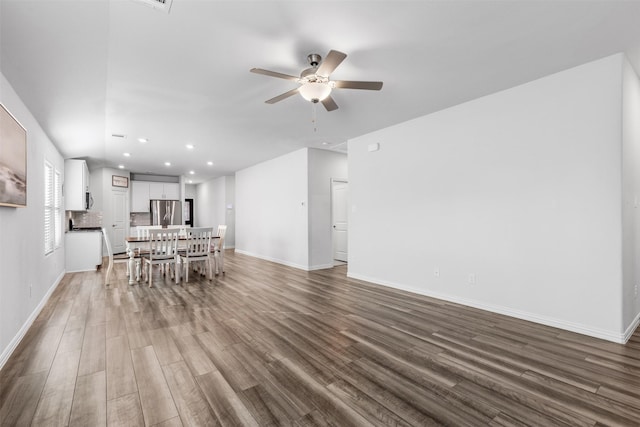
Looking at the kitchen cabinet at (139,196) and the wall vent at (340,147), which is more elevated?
the wall vent at (340,147)

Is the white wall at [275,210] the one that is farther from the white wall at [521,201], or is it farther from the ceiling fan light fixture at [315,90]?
the ceiling fan light fixture at [315,90]

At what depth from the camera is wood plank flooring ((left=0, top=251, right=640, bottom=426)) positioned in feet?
5.92

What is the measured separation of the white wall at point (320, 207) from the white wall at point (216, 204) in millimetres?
4861

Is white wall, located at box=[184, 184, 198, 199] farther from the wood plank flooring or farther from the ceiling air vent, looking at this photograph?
the ceiling air vent

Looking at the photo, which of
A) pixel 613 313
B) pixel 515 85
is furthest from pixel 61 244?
pixel 613 313

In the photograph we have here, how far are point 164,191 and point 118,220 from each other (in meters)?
1.72

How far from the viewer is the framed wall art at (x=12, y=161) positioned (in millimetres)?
2445

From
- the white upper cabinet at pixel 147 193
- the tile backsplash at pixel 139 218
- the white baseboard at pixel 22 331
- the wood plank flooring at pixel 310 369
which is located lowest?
the wood plank flooring at pixel 310 369

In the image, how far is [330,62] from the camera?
2.28 metres

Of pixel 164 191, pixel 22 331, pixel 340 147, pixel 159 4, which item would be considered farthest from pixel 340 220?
pixel 164 191

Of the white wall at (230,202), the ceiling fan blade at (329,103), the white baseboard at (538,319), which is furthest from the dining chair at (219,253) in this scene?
the white wall at (230,202)

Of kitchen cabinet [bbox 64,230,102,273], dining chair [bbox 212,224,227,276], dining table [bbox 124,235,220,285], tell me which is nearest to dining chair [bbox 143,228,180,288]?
dining table [bbox 124,235,220,285]

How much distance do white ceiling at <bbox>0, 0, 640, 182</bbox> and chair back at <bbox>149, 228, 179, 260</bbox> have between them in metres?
1.92

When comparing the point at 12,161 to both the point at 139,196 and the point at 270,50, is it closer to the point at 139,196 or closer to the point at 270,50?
the point at 270,50
